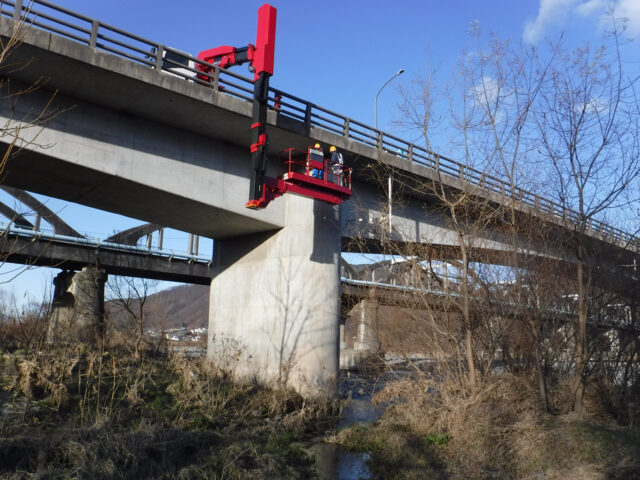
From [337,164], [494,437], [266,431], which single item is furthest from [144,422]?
[337,164]

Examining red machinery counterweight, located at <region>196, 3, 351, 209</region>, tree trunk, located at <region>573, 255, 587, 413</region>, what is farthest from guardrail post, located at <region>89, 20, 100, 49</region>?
tree trunk, located at <region>573, 255, 587, 413</region>

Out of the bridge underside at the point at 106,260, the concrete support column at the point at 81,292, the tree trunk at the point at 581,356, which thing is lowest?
the tree trunk at the point at 581,356

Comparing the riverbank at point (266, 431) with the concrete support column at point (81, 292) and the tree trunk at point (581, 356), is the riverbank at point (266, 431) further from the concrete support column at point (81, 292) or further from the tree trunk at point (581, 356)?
the concrete support column at point (81, 292)

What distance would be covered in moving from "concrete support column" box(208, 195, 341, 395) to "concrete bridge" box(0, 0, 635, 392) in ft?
0.11

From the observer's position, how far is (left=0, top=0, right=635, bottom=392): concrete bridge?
11.6 metres

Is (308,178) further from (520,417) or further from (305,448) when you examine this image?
(520,417)

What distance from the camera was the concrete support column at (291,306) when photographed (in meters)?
14.8

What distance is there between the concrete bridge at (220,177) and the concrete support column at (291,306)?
0.11 ft

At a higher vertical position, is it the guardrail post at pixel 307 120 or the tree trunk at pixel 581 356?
the guardrail post at pixel 307 120

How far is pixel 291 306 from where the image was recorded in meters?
15.2

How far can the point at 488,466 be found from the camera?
345 inches

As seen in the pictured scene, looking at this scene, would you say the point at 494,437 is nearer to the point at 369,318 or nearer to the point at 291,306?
the point at 291,306

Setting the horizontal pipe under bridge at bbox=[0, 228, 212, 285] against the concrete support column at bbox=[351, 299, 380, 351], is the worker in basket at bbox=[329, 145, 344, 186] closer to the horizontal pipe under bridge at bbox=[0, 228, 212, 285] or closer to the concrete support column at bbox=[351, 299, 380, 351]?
the concrete support column at bbox=[351, 299, 380, 351]

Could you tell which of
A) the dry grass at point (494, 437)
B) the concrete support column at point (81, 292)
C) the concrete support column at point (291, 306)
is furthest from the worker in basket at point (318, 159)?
the concrete support column at point (81, 292)
